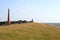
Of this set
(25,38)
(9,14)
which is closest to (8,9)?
(9,14)

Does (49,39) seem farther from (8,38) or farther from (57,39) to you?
(8,38)

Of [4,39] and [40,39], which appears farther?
[40,39]

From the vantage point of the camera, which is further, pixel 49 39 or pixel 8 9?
pixel 8 9

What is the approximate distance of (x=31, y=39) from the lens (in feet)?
77.3

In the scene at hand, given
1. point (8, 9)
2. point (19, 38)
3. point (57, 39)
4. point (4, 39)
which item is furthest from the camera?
point (8, 9)

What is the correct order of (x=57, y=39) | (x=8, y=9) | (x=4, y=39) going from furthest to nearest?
(x=8, y=9)
(x=57, y=39)
(x=4, y=39)

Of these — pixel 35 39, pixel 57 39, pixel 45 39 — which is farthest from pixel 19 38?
pixel 57 39

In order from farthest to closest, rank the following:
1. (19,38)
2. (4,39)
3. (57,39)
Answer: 1. (57,39)
2. (19,38)
3. (4,39)

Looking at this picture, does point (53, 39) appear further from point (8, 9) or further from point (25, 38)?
point (8, 9)

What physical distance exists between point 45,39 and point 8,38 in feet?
19.5

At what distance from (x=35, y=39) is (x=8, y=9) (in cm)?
2937

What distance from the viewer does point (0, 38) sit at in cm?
2267

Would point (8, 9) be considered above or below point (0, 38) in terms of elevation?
above

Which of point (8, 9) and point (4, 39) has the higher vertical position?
point (8, 9)
